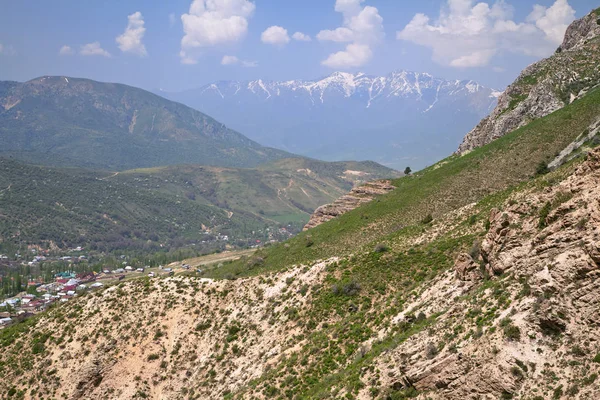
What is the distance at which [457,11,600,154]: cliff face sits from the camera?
7450 cm

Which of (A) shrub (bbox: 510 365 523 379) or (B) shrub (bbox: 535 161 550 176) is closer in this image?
(A) shrub (bbox: 510 365 523 379)

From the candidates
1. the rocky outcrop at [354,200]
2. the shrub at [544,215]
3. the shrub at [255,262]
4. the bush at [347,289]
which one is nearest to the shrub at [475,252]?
the shrub at [544,215]

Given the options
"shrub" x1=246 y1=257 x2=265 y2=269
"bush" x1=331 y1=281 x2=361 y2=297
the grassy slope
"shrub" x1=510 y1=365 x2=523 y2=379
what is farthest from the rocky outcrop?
"shrub" x1=510 y1=365 x2=523 y2=379

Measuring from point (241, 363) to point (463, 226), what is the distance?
75.2ft

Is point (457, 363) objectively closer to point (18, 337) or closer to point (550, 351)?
point (550, 351)

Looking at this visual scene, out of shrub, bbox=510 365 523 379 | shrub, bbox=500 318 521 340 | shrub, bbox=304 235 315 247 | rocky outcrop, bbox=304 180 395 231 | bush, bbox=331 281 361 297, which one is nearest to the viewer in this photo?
shrub, bbox=510 365 523 379

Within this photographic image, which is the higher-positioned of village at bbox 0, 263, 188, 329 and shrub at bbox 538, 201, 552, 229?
shrub at bbox 538, 201, 552, 229

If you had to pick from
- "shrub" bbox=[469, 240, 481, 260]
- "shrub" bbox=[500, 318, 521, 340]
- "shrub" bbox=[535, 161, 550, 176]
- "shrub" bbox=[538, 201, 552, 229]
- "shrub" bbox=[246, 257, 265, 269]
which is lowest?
"shrub" bbox=[246, 257, 265, 269]

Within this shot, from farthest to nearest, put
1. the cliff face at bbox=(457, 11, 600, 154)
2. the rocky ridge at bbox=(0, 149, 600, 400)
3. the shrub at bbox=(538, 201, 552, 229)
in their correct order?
the cliff face at bbox=(457, 11, 600, 154) < the shrub at bbox=(538, 201, 552, 229) < the rocky ridge at bbox=(0, 149, 600, 400)

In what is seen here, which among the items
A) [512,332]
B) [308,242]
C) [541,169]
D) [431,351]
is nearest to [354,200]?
[308,242]

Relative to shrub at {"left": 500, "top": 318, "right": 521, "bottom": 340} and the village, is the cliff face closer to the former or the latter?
shrub at {"left": 500, "top": 318, "right": 521, "bottom": 340}

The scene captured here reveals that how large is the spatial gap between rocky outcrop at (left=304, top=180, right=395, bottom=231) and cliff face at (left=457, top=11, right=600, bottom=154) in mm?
21190

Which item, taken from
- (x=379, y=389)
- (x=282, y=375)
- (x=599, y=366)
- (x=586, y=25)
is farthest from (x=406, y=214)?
(x=586, y=25)

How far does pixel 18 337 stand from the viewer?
44469 millimetres
